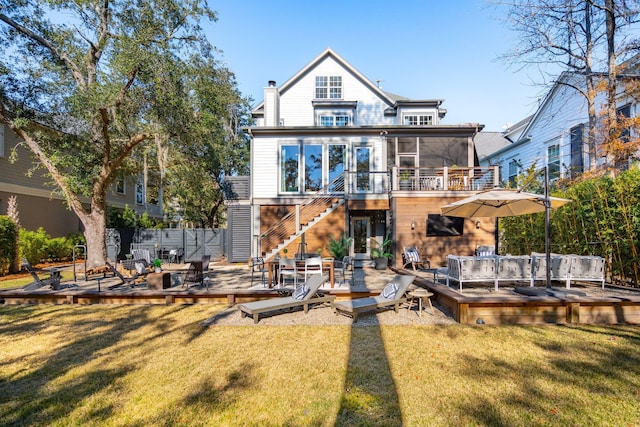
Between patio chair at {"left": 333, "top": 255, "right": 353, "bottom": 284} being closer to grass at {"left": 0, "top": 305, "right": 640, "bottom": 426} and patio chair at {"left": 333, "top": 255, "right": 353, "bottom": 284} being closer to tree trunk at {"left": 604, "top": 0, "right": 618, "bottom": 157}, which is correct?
grass at {"left": 0, "top": 305, "right": 640, "bottom": 426}

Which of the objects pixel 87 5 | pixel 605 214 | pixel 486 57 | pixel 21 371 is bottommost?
pixel 21 371

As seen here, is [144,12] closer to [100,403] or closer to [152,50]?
[152,50]

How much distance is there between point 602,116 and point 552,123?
524cm

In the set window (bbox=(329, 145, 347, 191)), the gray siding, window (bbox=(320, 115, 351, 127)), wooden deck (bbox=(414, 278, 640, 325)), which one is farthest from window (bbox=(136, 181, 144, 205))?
wooden deck (bbox=(414, 278, 640, 325))

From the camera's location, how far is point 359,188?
49.8ft

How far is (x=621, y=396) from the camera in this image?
11.9 feet

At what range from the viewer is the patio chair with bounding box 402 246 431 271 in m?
11.9

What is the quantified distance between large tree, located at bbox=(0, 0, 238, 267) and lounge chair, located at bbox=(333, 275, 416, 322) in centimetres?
1041

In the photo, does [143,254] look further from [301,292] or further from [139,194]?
[139,194]

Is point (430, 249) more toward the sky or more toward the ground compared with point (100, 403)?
more toward the sky

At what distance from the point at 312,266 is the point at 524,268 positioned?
535 cm

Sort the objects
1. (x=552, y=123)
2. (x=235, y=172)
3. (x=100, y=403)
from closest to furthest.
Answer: (x=100, y=403)
(x=552, y=123)
(x=235, y=172)

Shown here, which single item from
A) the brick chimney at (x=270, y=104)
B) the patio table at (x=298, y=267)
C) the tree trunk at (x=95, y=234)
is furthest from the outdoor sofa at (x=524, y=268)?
the brick chimney at (x=270, y=104)

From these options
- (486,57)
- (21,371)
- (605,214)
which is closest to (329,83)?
(486,57)
